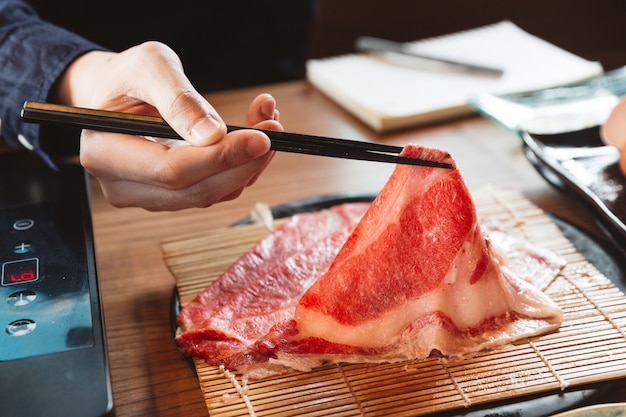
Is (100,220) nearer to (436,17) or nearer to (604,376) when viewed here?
(604,376)

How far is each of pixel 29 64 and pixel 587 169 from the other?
47.5 inches

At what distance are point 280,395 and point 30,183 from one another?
0.64 metres

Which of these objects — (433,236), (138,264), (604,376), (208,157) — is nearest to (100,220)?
(138,264)

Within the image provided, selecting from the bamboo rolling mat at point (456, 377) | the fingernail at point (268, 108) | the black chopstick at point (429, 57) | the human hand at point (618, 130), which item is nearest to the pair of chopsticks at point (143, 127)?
the fingernail at point (268, 108)

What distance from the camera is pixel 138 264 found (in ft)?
4.47

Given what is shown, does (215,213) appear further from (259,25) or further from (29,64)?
(259,25)

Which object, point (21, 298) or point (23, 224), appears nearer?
point (21, 298)

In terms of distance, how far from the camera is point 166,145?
1.09 meters

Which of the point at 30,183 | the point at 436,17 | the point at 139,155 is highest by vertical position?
the point at 139,155

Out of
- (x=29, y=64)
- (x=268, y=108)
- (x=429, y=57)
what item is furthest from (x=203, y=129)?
(x=429, y=57)

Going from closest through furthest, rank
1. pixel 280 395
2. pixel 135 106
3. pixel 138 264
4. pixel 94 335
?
pixel 94 335, pixel 280 395, pixel 135 106, pixel 138 264

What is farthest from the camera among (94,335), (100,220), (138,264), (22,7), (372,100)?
(372,100)

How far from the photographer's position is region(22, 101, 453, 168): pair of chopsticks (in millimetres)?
954

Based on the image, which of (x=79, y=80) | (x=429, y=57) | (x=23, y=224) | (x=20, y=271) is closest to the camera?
(x=20, y=271)
